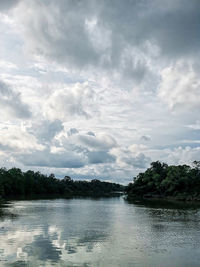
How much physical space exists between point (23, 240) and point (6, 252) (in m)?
5.04

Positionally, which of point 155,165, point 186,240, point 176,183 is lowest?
point 186,240

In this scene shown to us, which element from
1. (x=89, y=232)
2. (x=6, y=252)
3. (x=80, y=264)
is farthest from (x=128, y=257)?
(x=89, y=232)

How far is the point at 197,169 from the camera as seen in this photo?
12825 centimetres

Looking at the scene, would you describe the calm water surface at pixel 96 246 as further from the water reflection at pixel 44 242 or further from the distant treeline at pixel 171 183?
the distant treeline at pixel 171 183

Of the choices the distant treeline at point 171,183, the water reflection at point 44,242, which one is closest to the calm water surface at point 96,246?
the water reflection at point 44,242

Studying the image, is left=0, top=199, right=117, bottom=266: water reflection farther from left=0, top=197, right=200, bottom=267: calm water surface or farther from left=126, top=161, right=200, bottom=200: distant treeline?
left=126, top=161, right=200, bottom=200: distant treeline

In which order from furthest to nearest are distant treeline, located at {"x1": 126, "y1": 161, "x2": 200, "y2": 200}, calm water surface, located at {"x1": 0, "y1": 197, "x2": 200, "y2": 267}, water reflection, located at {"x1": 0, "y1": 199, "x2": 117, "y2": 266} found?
distant treeline, located at {"x1": 126, "y1": 161, "x2": 200, "y2": 200}, water reflection, located at {"x1": 0, "y1": 199, "x2": 117, "y2": 266}, calm water surface, located at {"x1": 0, "y1": 197, "x2": 200, "y2": 267}

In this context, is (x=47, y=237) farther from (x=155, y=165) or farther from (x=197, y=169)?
(x=155, y=165)

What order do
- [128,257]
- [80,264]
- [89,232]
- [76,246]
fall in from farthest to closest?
[89,232], [76,246], [128,257], [80,264]

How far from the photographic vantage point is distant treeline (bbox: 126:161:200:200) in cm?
11910

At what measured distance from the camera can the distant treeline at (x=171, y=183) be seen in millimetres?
119100

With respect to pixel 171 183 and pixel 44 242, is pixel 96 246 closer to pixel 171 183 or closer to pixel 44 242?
pixel 44 242

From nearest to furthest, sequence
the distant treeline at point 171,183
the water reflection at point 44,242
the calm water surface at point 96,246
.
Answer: the calm water surface at point 96,246, the water reflection at point 44,242, the distant treeline at point 171,183

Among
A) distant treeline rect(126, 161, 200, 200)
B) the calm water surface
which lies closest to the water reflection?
the calm water surface
